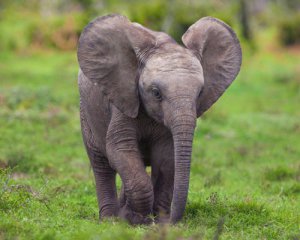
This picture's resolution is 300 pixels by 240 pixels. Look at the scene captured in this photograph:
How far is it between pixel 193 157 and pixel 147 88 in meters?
6.03

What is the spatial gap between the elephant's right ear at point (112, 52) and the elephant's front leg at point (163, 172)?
0.67 m

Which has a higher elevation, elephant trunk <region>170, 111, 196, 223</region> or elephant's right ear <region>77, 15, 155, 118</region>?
elephant's right ear <region>77, 15, 155, 118</region>

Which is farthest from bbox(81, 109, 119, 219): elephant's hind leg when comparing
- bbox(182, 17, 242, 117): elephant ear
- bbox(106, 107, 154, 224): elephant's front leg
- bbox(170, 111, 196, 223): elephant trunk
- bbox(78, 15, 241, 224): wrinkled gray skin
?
bbox(170, 111, 196, 223): elephant trunk

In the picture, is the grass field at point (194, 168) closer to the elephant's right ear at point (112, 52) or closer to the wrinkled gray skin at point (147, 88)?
the wrinkled gray skin at point (147, 88)

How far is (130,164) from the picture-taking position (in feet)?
23.9

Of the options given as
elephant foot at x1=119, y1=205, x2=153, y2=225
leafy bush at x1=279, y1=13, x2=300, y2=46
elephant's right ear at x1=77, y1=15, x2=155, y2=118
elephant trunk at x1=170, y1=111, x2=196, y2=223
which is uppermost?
elephant's right ear at x1=77, y1=15, x2=155, y2=118

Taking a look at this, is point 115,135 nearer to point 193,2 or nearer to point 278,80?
point 278,80

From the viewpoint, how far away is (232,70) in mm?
7824

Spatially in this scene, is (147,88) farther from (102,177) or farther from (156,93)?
(102,177)

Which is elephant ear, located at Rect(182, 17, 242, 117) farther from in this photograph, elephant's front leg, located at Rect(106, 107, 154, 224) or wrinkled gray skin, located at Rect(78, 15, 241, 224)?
elephant's front leg, located at Rect(106, 107, 154, 224)

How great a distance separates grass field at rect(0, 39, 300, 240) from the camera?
23.1 ft

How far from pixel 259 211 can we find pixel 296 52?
27809 mm

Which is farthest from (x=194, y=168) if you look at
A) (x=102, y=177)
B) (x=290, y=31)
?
(x=290, y=31)

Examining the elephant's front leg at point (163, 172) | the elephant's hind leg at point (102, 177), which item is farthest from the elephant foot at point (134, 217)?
the elephant's hind leg at point (102, 177)
